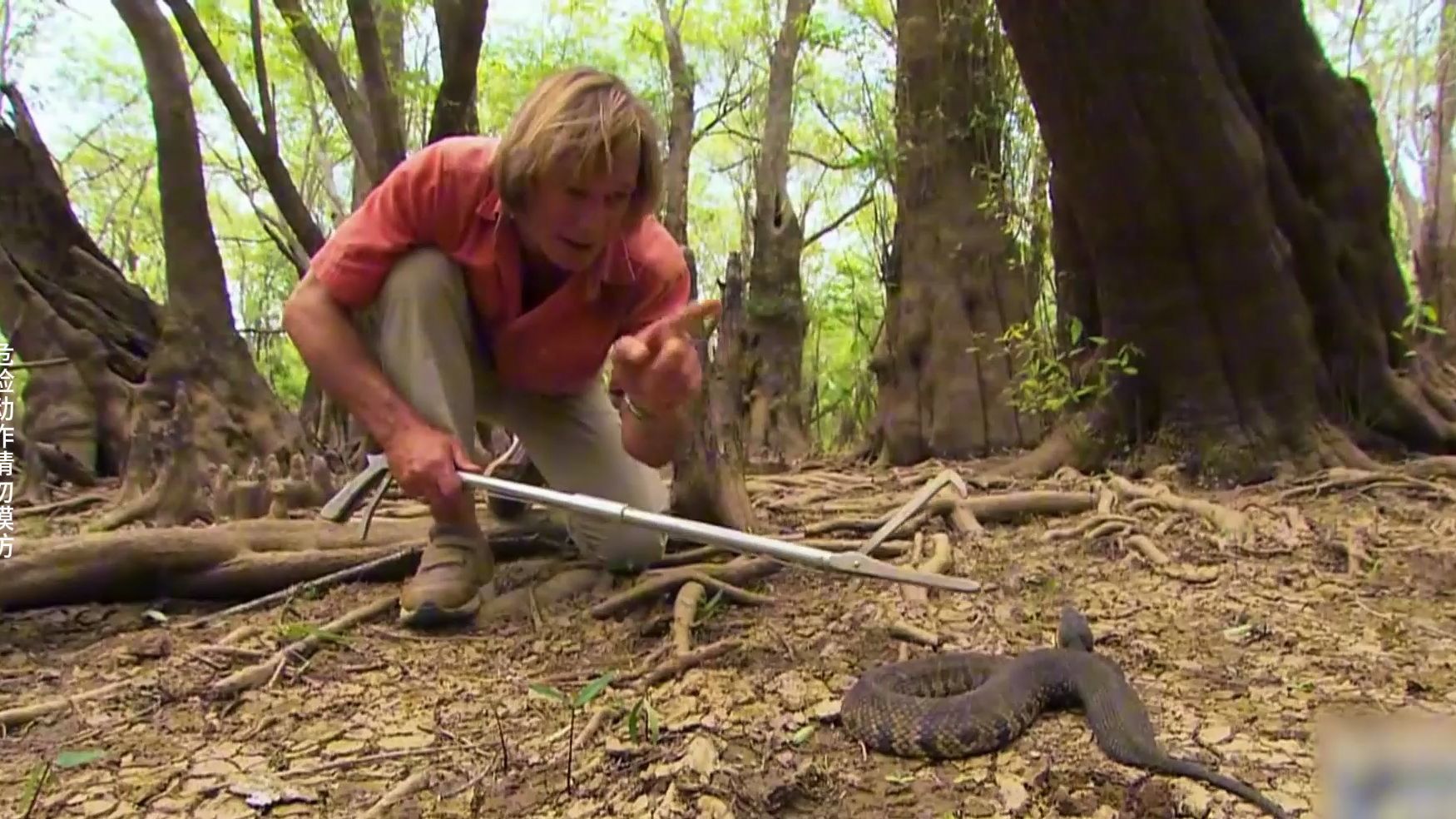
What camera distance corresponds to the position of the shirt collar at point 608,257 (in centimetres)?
236

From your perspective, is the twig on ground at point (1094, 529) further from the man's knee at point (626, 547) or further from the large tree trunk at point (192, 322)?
the large tree trunk at point (192, 322)

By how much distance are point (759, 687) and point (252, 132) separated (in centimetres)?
586

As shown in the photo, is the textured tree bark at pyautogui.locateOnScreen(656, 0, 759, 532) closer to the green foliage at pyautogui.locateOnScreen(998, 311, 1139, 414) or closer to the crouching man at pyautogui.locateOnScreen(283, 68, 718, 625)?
the crouching man at pyautogui.locateOnScreen(283, 68, 718, 625)

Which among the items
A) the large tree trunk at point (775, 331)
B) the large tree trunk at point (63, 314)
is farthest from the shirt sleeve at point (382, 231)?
the large tree trunk at point (775, 331)

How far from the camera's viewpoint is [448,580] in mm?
2521

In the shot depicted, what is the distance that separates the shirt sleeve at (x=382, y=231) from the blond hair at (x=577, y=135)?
0.92 feet

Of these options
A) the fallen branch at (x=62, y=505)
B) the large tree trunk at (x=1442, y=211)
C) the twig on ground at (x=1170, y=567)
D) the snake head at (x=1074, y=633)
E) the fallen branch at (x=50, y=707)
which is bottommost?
the fallen branch at (x=50, y=707)

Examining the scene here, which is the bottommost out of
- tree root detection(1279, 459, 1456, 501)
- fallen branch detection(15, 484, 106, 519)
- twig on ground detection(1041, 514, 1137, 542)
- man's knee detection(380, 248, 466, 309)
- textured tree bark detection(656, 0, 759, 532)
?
twig on ground detection(1041, 514, 1137, 542)

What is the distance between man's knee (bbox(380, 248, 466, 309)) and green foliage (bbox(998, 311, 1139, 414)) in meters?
2.65

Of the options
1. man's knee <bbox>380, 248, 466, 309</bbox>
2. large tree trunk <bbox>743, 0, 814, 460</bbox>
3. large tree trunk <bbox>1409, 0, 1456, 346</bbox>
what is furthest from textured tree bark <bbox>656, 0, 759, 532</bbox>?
large tree trunk <bbox>743, 0, 814, 460</bbox>

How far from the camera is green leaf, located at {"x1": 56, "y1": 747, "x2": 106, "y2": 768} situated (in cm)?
167

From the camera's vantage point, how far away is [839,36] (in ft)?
37.7

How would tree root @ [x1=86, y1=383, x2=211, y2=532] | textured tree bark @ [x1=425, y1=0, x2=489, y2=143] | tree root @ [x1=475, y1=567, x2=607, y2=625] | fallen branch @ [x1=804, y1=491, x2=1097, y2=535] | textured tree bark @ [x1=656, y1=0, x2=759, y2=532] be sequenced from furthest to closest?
Result: textured tree bark @ [x1=425, y1=0, x2=489, y2=143]
tree root @ [x1=86, y1=383, x2=211, y2=532]
fallen branch @ [x1=804, y1=491, x2=1097, y2=535]
textured tree bark @ [x1=656, y1=0, x2=759, y2=532]
tree root @ [x1=475, y1=567, x2=607, y2=625]

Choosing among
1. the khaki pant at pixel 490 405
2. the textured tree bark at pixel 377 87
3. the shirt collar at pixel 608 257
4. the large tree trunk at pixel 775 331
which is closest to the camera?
the shirt collar at pixel 608 257
